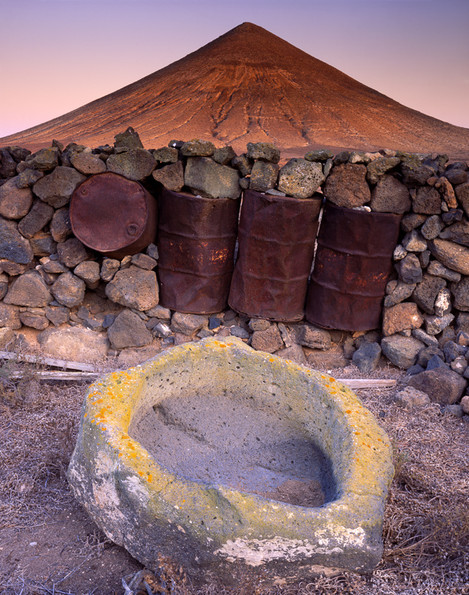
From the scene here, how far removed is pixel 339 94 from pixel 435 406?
19.0 meters

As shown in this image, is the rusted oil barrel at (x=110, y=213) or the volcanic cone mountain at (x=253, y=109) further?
the volcanic cone mountain at (x=253, y=109)

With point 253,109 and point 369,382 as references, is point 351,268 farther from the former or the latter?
point 253,109

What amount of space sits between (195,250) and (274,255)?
27.3 inches

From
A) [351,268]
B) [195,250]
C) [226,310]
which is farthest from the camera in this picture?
[226,310]

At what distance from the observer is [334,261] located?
456 centimetres

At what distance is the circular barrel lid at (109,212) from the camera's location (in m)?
4.49

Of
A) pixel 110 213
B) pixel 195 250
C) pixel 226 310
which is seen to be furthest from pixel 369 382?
pixel 110 213

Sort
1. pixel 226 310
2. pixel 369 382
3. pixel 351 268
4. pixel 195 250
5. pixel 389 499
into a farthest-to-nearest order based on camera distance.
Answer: pixel 226 310 < pixel 195 250 < pixel 351 268 < pixel 369 382 < pixel 389 499

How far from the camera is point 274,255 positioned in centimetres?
455

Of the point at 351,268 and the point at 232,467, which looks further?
the point at 351,268

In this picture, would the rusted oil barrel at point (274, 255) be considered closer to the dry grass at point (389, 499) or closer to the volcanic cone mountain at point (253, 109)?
the dry grass at point (389, 499)

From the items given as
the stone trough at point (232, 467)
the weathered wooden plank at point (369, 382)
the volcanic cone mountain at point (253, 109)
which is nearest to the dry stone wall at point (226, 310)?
the weathered wooden plank at point (369, 382)

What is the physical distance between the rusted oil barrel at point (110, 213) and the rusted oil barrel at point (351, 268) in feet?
5.13

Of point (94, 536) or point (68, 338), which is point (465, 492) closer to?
point (94, 536)
